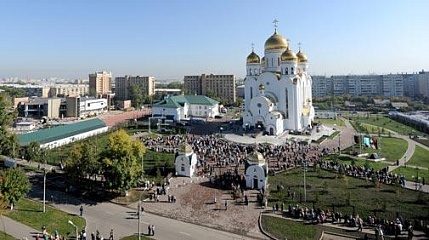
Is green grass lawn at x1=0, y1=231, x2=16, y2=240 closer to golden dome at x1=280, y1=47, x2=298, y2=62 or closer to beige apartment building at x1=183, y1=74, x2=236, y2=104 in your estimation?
golden dome at x1=280, y1=47, x2=298, y2=62

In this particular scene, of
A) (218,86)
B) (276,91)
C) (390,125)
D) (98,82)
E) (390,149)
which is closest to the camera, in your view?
(390,149)

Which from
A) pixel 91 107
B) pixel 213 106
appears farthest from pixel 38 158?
pixel 91 107

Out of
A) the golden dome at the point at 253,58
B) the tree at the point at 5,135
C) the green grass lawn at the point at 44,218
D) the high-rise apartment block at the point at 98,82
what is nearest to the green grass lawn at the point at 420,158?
the golden dome at the point at 253,58

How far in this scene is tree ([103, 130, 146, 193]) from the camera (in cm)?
2392

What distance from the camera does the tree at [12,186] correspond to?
20547 millimetres

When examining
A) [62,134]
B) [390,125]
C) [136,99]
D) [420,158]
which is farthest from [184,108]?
[420,158]

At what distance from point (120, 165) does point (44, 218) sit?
5.23 metres

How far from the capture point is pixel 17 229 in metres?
19.3

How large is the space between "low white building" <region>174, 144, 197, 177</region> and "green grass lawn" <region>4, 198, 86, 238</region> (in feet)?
32.2

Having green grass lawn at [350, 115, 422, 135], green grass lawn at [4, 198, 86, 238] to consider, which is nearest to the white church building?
green grass lawn at [350, 115, 422, 135]

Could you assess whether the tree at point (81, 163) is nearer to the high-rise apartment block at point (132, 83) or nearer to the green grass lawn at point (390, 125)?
the green grass lawn at point (390, 125)

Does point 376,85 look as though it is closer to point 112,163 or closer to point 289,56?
point 289,56

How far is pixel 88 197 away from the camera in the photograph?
2475 centimetres

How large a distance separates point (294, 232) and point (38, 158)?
957 inches
